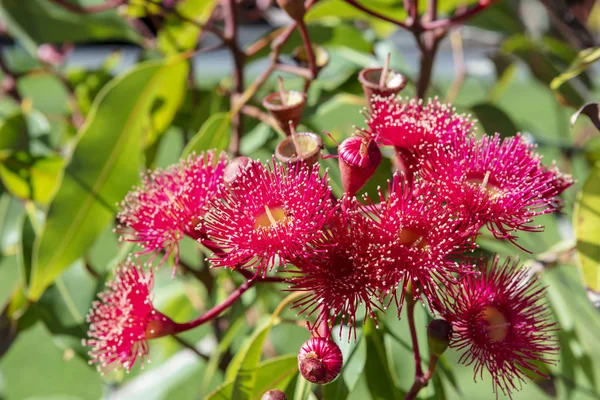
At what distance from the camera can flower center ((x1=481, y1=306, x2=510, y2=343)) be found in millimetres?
689

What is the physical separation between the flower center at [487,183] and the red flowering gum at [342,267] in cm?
13

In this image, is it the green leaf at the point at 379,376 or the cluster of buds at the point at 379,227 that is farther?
the green leaf at the point at 379,376

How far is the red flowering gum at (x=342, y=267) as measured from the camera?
645 mm

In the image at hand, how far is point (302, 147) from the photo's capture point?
73cm

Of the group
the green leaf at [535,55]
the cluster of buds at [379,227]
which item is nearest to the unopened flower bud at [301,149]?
the cluster of buds at [379,227]

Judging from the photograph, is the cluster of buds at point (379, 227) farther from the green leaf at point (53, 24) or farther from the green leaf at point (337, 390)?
the green leaf at point (53, 24)

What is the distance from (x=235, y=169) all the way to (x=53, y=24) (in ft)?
2.74

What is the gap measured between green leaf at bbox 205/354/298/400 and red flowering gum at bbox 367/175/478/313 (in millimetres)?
244

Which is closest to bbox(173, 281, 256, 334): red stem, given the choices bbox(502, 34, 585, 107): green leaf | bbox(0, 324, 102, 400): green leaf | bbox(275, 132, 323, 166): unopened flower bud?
bbox(275, 132, 323, 166): unopened flower bud

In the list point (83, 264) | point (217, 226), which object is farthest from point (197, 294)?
point (217, 226)

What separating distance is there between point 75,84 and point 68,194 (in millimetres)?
526

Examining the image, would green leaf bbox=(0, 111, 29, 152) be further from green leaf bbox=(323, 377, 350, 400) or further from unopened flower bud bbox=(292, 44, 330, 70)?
green leaf bbox=(323, 377, 350, 400)

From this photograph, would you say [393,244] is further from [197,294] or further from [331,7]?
[197,294]

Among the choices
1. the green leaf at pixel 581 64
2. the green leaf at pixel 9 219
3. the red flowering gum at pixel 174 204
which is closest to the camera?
the red flowering gum at pixel 174 204
